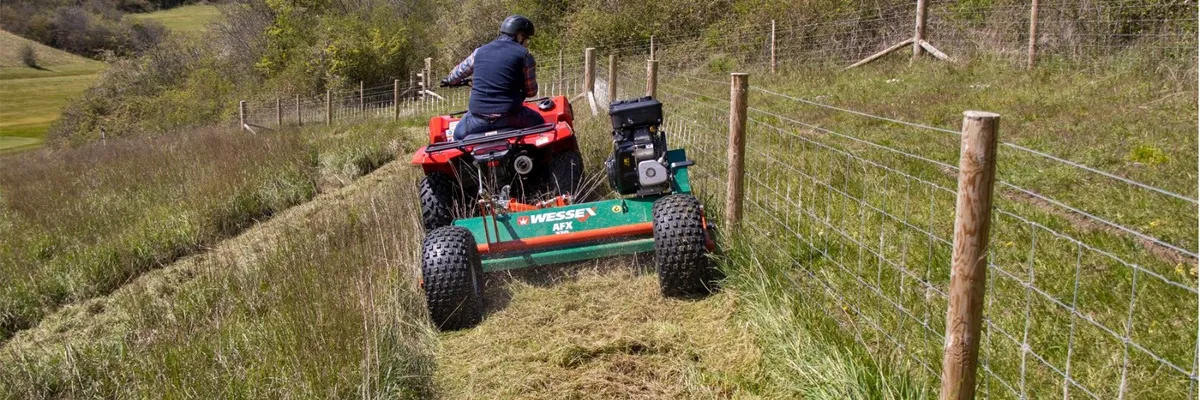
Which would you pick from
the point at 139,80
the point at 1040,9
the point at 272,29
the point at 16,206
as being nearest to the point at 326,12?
the point at 272,29

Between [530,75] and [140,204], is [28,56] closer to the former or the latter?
[140,204]

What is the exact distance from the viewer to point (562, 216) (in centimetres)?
490

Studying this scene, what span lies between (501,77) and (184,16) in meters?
94.0

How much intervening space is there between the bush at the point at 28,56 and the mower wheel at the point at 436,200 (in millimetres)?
75247

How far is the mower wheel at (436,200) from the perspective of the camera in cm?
573

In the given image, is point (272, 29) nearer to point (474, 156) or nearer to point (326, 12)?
point (326, 12)

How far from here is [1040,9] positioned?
461 inches

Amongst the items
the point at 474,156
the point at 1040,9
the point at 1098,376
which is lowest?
the point at 1098,376

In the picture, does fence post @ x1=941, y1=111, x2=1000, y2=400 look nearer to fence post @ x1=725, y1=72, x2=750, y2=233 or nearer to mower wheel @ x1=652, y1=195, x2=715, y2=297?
mower wheel @ x1=652, y1=195, x2=715, y2=297

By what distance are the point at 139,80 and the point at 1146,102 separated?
4178 cm

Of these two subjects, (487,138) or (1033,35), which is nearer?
(487,138)

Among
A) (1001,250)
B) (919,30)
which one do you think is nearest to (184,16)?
(919,30)

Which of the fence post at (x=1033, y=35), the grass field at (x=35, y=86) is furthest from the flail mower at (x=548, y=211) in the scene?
the grass field at (x=35, y=86)

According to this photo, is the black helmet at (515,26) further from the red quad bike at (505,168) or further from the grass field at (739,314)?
the grass field at (739,314)
